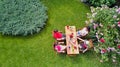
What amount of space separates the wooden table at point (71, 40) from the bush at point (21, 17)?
0.97m

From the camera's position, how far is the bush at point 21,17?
406 inches

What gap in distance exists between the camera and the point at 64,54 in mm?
10172

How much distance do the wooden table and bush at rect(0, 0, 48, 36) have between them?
0.97 metres

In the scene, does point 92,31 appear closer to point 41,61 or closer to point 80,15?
point 80,15

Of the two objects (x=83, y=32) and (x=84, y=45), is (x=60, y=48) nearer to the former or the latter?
(x=84, y=45)

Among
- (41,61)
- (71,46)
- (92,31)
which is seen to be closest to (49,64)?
(41,61)

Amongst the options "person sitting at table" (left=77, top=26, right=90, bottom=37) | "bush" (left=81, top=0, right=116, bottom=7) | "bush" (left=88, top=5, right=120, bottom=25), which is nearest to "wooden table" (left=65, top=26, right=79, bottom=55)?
"person sitting at table" (left=77, top=26, right=90, bottom=37)

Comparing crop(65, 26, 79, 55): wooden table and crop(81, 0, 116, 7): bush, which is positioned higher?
crop(81, 0, 116, 7): bush

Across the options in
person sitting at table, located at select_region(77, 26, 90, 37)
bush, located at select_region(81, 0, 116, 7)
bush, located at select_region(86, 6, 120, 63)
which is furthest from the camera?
bush, located at select_region(81, 0, 116, 7)

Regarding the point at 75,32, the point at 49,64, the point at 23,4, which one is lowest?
the point at 49,64

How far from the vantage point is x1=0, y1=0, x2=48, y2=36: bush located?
10312 millimetres

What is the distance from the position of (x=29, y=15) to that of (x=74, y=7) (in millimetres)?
1804

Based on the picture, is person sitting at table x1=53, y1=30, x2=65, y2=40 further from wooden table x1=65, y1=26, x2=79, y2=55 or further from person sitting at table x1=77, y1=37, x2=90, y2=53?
person sitting at table x1=77, y1=37, x2=90, y2=53

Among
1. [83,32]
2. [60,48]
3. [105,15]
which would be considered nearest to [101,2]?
[105,15]
